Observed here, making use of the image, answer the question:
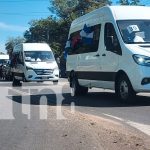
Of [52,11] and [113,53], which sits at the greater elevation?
[52,11]

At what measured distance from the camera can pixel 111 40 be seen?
13.8 m

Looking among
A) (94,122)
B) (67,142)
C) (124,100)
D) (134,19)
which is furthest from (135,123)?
(134,19)

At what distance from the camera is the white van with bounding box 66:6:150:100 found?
12.7 meters

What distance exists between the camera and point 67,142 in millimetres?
7910

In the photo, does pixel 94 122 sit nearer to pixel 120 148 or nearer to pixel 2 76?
pixel 120 148

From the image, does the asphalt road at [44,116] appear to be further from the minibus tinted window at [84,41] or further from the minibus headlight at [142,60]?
the minibus tinted window at [84,41]

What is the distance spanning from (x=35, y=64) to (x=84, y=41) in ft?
36.9

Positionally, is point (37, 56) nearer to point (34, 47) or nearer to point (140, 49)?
point (34, 47)

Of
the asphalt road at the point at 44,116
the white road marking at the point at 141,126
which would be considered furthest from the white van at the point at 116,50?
the white road marking at the point at 141,126

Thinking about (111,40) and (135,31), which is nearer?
(135,31)

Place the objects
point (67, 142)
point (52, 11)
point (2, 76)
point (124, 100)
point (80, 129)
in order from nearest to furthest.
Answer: point (67, 142), point (80, 129), point (124, 100), point (2, 76), point (52, 11)

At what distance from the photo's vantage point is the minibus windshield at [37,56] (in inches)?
1080

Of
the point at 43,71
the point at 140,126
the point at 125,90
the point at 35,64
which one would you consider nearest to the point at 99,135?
the point at 140,126

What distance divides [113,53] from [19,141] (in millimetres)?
6193
